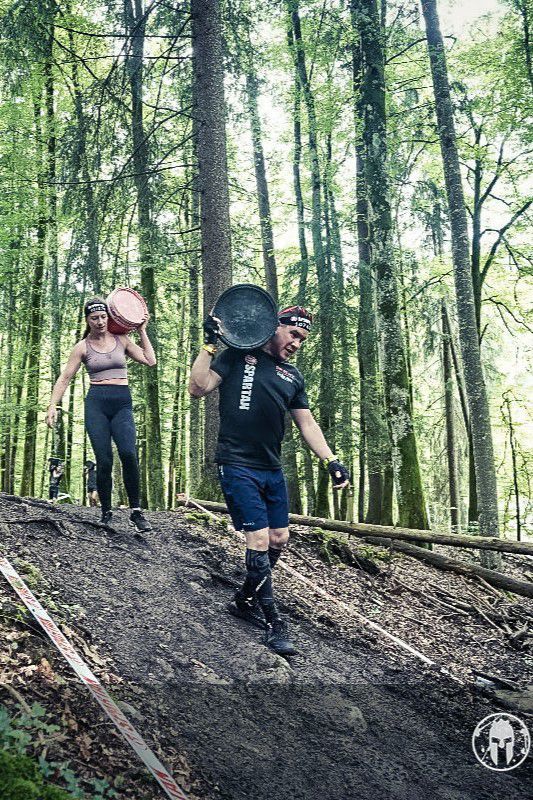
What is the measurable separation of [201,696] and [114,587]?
1.54 meters

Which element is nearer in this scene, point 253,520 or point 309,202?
point 253,520

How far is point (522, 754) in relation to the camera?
465 cm

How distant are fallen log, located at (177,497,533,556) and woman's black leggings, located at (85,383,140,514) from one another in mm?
2015

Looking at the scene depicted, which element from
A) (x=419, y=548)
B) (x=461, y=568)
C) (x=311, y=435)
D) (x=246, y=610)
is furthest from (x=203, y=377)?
(x=461, y=568)

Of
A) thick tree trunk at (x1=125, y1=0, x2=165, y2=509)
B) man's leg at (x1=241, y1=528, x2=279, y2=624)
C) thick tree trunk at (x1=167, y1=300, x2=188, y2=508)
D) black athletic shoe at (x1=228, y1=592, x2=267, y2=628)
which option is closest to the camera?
man's leg at (x1=241, y1=528, x2=279, y2=624)

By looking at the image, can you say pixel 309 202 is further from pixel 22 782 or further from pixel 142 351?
pixel 22 782

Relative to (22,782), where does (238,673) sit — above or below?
below

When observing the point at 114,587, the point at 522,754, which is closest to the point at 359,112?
the point at 114,587

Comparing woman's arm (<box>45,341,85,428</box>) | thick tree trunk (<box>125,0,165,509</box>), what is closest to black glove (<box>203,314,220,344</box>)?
woman's arm (<box>45,341,85,428</box>)

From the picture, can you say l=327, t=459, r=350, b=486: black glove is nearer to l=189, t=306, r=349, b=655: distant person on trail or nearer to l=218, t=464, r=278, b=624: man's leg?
l=189, t=306, r=349, b=655: distant person on trail

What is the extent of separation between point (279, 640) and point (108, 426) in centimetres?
291

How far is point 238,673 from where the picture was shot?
4.50 meters

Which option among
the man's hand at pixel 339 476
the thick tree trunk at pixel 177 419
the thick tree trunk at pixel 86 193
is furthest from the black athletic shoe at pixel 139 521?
the thick tree trunk at pixel 177 419

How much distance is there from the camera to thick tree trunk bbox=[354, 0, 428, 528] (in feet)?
33.1
